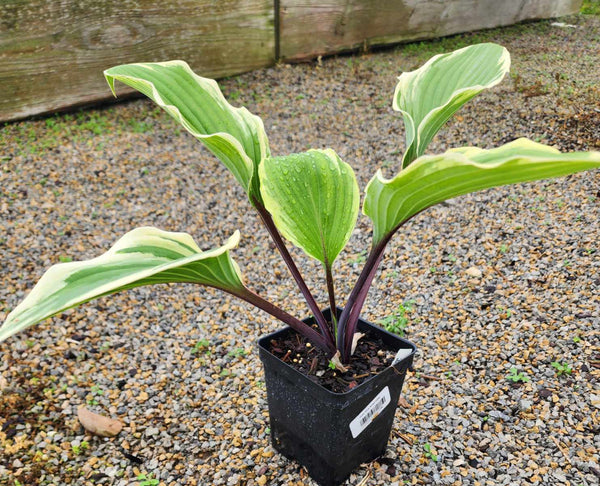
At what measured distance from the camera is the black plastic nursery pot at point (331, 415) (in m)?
1.01

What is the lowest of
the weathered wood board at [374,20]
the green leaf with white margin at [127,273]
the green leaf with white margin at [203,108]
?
the weathered wood board at [374,20]

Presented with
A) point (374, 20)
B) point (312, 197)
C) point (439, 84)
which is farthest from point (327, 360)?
point (374, 20)

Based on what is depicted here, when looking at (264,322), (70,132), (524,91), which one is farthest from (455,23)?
(264,322)

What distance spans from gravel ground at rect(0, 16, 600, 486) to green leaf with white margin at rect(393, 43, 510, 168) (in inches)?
27.9

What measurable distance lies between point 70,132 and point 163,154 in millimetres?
520

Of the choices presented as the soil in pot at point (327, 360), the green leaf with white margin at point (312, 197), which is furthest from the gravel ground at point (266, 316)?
the green leaf with white margin at point (312, 197)

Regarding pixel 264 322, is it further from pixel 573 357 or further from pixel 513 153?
pixel 513 153

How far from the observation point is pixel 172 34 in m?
2.83

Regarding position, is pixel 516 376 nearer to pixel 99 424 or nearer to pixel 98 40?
pixel 99 424

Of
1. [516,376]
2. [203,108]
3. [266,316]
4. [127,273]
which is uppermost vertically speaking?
[203,108]

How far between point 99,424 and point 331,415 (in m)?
0.70

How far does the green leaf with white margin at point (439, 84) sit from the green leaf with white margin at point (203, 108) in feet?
1.01

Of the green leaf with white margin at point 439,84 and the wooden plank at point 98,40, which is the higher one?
the green leaf with white margin at point 439,84

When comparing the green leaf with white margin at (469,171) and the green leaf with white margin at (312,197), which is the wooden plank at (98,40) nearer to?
the green leaf with white margin at (312,197)
